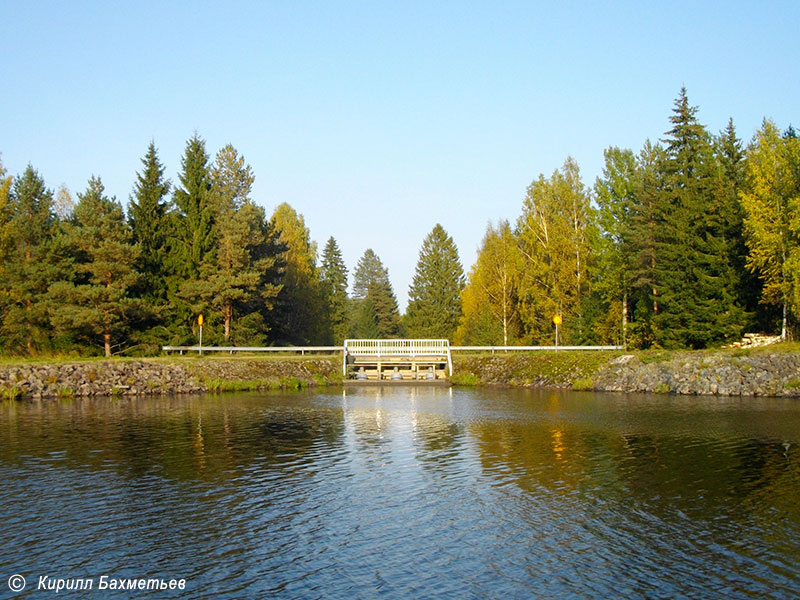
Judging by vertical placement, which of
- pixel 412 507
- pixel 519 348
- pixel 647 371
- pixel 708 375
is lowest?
pixel 412 507

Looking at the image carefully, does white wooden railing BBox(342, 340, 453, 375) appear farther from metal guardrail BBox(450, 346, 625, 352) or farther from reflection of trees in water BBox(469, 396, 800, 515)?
reflection of trees in water BBox(469, 396, 800, 515)

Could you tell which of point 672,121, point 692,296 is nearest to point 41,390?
→ point 692,296

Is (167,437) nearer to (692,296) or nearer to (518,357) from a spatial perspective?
(518,357)

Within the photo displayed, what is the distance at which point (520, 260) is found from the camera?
65.2 m

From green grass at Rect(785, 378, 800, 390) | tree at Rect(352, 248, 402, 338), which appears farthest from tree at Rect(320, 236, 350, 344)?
green grass at Rect(785, 378, 800, 390)

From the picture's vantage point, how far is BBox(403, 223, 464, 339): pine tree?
8454 cm

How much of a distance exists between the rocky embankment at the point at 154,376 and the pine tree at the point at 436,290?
3296cm

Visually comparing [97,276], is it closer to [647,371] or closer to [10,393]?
[10,393]

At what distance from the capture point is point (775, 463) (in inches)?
771

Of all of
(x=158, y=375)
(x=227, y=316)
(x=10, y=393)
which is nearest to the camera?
(x=10, y=393)

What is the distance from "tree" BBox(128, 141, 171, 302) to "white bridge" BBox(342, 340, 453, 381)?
16089mm

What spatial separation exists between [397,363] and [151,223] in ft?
75.4

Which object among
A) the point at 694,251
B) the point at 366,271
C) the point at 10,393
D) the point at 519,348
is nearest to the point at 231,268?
the point at 10,393

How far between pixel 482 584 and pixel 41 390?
3809cm
